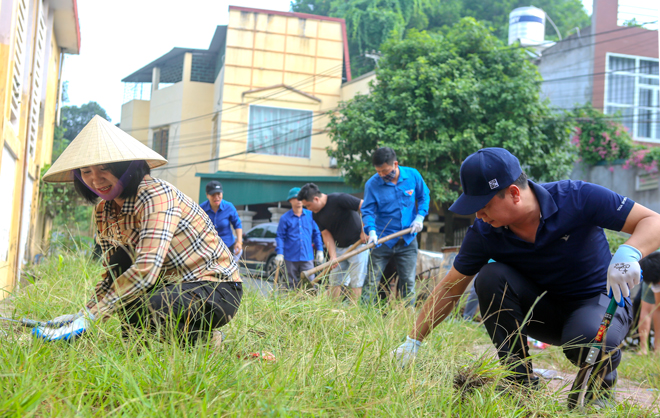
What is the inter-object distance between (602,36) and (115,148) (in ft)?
56.9

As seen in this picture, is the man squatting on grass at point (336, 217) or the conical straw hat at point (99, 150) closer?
the conical straw hat at point (99, 150)

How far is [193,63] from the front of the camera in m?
22.9

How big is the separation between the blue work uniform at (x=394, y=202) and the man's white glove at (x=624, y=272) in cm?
297

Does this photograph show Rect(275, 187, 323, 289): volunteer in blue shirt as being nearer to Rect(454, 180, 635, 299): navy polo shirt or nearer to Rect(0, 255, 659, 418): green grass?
Rect(0, 255, 659, 418): green grass

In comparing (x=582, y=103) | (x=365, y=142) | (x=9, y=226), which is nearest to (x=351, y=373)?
(x=9, y=226)

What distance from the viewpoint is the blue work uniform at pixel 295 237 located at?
7199mm

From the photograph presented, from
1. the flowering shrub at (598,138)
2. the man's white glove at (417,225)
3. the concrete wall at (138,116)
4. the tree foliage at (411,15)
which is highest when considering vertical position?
the tree foliage at (411,15)

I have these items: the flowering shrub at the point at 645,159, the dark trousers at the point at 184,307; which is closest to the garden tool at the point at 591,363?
the dark trousers at the point at 184,307

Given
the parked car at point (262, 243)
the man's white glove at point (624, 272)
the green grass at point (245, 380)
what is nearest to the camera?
the green grass at point (245, 380)

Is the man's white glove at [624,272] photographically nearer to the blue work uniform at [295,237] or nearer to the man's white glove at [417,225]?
the man's white glove at [417,225]

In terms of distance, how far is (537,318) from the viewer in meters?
2.81

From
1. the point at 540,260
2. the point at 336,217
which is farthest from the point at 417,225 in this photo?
the point at 540,260

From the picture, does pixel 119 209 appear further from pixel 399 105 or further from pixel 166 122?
pixel 166 122

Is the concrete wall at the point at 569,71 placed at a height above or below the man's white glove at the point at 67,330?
above
